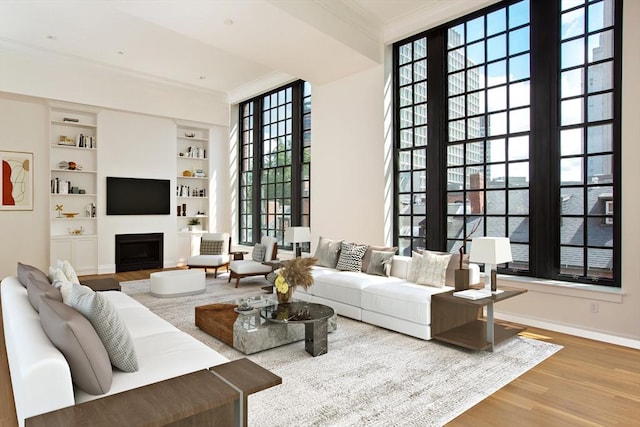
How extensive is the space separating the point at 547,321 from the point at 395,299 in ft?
6.00

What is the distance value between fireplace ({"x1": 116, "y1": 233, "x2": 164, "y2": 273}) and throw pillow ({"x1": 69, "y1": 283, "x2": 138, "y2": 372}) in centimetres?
694

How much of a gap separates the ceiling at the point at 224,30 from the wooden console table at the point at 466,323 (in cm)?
375

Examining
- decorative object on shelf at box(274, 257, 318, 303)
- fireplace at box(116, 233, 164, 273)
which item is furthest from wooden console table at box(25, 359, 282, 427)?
fireplace at box(116, 233, 164, 273)

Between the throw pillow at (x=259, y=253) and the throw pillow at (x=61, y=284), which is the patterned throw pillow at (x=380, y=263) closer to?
the throw pillow at (x=259, y=253)

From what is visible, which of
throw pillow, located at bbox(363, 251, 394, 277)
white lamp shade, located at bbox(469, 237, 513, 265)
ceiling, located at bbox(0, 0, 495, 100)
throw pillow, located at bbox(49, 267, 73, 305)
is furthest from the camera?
throw pillow, located at bbox(363, 251, 394, 277)

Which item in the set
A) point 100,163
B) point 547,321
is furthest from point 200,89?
point 547,321

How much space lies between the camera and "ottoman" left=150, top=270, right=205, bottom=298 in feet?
19.4

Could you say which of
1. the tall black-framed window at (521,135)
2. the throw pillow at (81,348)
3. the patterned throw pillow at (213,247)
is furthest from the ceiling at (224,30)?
the throw pillow at (81,348)

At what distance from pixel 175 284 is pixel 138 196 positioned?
358cm

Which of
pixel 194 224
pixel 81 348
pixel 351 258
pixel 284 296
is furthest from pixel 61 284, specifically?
pixel 194 224

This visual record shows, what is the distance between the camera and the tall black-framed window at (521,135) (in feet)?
14.0

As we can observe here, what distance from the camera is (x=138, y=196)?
341 inches

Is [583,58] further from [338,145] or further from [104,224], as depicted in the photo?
[104,224]

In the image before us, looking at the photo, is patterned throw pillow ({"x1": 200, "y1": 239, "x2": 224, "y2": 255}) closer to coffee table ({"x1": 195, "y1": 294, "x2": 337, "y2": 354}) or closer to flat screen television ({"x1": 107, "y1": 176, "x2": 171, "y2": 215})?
flat screen television ({"x1": 107, "y1": 176, "x2": 171, "y2": 215})
